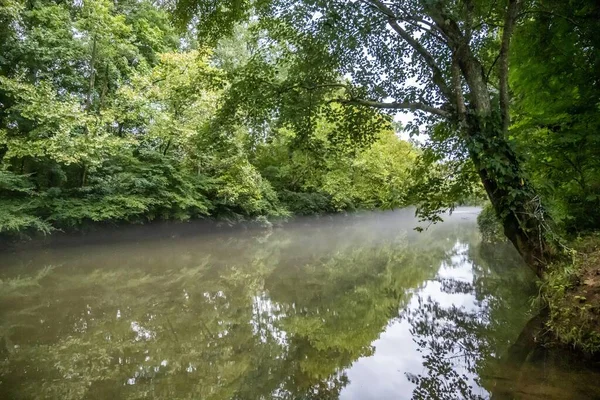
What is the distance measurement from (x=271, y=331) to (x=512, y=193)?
3.15m

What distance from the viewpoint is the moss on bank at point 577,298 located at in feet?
10.6

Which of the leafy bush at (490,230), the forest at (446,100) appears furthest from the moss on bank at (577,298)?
the leafy bush at (490,230)

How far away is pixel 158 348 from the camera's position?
398cm

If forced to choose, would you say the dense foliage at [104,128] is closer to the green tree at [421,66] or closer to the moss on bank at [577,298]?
the green tree at [421,66]

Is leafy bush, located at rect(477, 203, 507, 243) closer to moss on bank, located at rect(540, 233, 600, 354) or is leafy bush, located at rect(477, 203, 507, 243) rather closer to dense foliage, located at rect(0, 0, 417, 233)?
dense foliage, located at rect(0, 0, 417, 233)

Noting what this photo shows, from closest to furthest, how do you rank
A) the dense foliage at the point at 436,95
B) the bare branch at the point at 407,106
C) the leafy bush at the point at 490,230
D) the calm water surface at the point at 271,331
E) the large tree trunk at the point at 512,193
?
the calm water surface at the point at 271,331, the large tree trunk at the point at 512,193, the dense foliage at the point at 436,95, the bare branch at the point at 407,106, the leafy bush at the point at 490,230

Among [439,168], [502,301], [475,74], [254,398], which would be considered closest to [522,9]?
[475,74]

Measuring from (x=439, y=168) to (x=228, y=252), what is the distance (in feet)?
23.7

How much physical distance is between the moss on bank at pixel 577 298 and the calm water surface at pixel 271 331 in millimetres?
263

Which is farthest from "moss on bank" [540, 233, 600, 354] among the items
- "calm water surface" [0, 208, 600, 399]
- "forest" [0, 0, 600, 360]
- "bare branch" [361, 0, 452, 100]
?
"bare branch" [361, 0, 452, 100]

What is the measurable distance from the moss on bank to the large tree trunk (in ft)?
1.09

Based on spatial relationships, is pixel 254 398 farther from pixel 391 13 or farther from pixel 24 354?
pixel 391 13

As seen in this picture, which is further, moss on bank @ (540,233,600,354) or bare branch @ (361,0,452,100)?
bare branch @ (361,0,452,100)

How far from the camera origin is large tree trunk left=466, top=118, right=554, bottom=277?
4148mm
